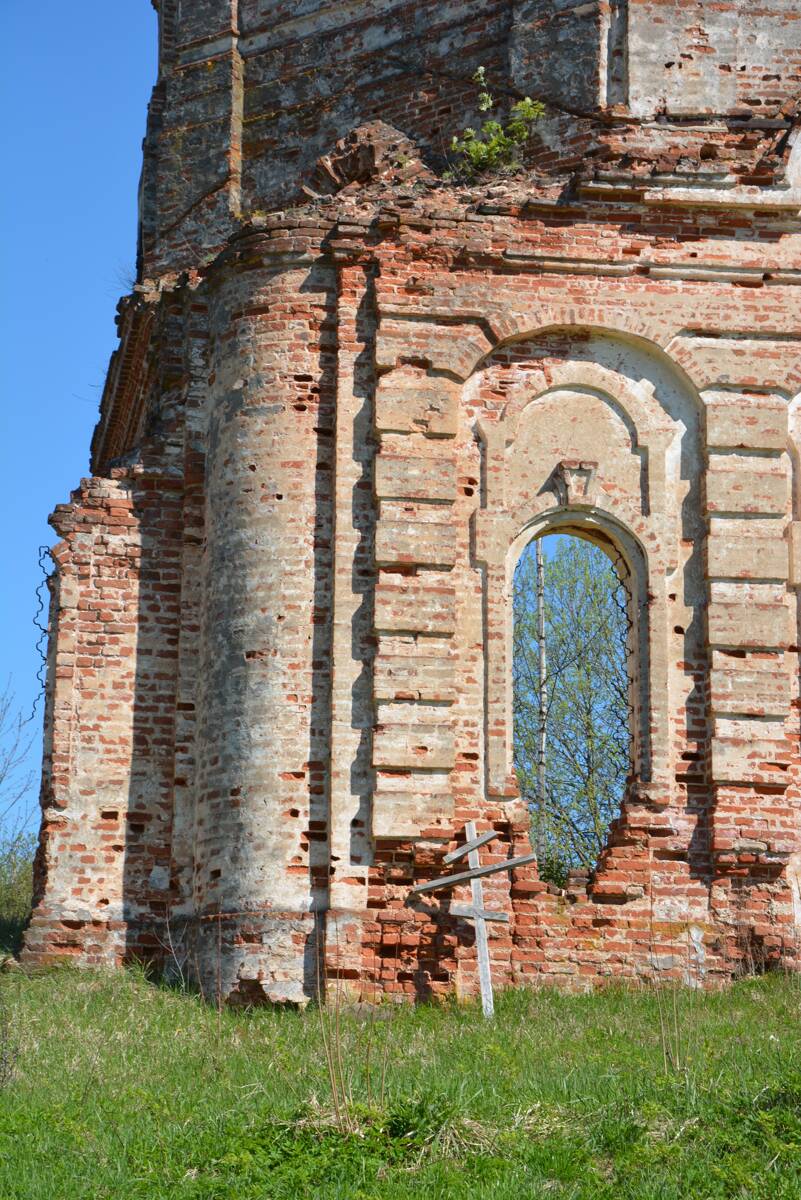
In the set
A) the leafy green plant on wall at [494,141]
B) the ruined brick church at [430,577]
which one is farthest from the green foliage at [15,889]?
the leafy green plant on wall at [494,141]

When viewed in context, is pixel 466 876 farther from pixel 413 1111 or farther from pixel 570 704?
→ pixel 570 704

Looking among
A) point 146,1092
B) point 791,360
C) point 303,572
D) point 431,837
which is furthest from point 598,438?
point 146,1092

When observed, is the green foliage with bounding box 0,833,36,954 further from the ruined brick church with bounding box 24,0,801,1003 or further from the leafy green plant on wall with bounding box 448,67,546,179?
the leafy green plant on wall with bounding box 448,67,546,179

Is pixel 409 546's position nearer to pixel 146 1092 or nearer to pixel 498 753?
pixel 498 753

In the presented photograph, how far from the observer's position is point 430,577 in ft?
42.0

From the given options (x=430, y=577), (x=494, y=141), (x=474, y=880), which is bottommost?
(x=474, y=880)

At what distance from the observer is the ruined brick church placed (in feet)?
40.7

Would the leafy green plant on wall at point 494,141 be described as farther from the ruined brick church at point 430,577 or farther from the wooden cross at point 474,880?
the wooden cross at point 474,880

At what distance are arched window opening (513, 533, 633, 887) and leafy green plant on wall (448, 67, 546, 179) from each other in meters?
7.20

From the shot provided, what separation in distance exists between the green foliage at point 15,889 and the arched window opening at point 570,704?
5709mm

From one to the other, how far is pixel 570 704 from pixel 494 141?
30.7 feet

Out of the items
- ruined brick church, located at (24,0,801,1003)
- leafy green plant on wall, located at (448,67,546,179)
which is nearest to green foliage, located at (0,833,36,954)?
ruined brick church, located at (24,0,801,1003)

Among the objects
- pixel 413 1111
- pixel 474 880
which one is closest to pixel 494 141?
pixel 474 880

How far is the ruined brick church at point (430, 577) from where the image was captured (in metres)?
12.4
